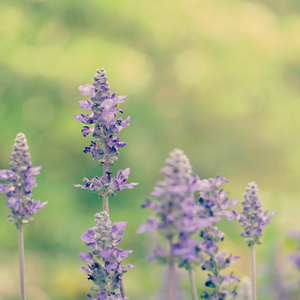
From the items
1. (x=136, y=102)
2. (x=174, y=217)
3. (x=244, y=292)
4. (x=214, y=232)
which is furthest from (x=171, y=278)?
(x=136, y=102)

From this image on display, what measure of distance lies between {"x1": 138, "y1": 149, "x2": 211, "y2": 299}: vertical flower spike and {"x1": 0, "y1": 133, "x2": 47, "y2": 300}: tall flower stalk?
0.29 metres

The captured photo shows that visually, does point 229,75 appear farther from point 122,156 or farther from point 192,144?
point 122,156

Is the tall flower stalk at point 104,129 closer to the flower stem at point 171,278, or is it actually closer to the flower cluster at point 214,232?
the flower cluster at point 214,232

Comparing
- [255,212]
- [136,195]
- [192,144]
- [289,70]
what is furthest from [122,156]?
[255,212]

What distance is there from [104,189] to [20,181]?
0.20 metres

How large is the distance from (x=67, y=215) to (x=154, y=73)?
1530 mm

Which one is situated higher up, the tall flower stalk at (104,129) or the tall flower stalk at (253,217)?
the tall flower stalk at (104,129)

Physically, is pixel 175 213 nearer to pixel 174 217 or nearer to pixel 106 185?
pixel 174 217

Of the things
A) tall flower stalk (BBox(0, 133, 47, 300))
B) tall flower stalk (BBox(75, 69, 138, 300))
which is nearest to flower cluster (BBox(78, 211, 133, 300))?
tall flower stalk (BBox(75, 69, 138, 300))

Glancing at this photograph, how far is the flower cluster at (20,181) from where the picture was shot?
1065 millimetres

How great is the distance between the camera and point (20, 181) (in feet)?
3.54

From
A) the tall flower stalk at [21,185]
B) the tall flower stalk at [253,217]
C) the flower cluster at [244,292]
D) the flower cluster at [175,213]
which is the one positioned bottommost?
the flower cluster at [244,292]

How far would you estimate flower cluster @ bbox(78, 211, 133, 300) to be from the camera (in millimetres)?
1045

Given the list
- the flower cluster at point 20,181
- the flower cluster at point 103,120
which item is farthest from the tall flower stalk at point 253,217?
the flower cluster at point 20,181
